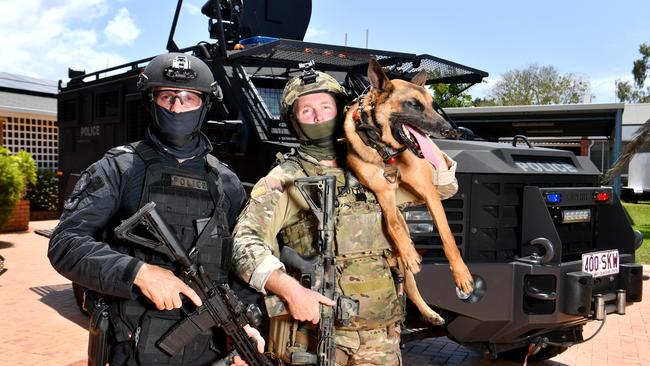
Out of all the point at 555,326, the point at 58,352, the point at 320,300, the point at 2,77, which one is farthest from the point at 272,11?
the point at 2,77

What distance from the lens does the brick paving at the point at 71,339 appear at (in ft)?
16.0

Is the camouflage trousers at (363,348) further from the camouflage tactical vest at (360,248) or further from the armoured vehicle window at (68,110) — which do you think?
the armoured vehicle window at (68,110)

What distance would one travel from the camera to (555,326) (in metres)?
3.57

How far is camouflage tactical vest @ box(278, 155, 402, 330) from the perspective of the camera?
2.06 m

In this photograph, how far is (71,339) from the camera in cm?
521

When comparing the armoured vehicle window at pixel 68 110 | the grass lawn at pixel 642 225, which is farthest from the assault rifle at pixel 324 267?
the armoured vehicle window at pixel 68 110

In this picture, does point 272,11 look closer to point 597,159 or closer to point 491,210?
point 491,210

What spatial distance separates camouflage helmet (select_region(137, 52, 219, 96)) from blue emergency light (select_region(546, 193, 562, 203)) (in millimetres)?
2329

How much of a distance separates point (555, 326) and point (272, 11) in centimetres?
411

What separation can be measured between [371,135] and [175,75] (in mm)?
702

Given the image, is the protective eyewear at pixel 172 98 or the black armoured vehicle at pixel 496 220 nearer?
the protective eyewear at pixel 172 98

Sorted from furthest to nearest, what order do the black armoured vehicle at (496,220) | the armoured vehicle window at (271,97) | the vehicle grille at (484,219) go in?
the armoured vehicle window at (271,97) < the vehicle grille at (484,219) < the black armoured vehicle at (496,220)

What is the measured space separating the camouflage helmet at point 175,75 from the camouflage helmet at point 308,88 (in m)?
0.29

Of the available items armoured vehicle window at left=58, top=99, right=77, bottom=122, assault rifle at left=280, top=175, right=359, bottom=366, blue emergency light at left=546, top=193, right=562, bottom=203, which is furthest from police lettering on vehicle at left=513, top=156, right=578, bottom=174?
armoured vehicle window at left=58, top=99, right=77, bottom=122
